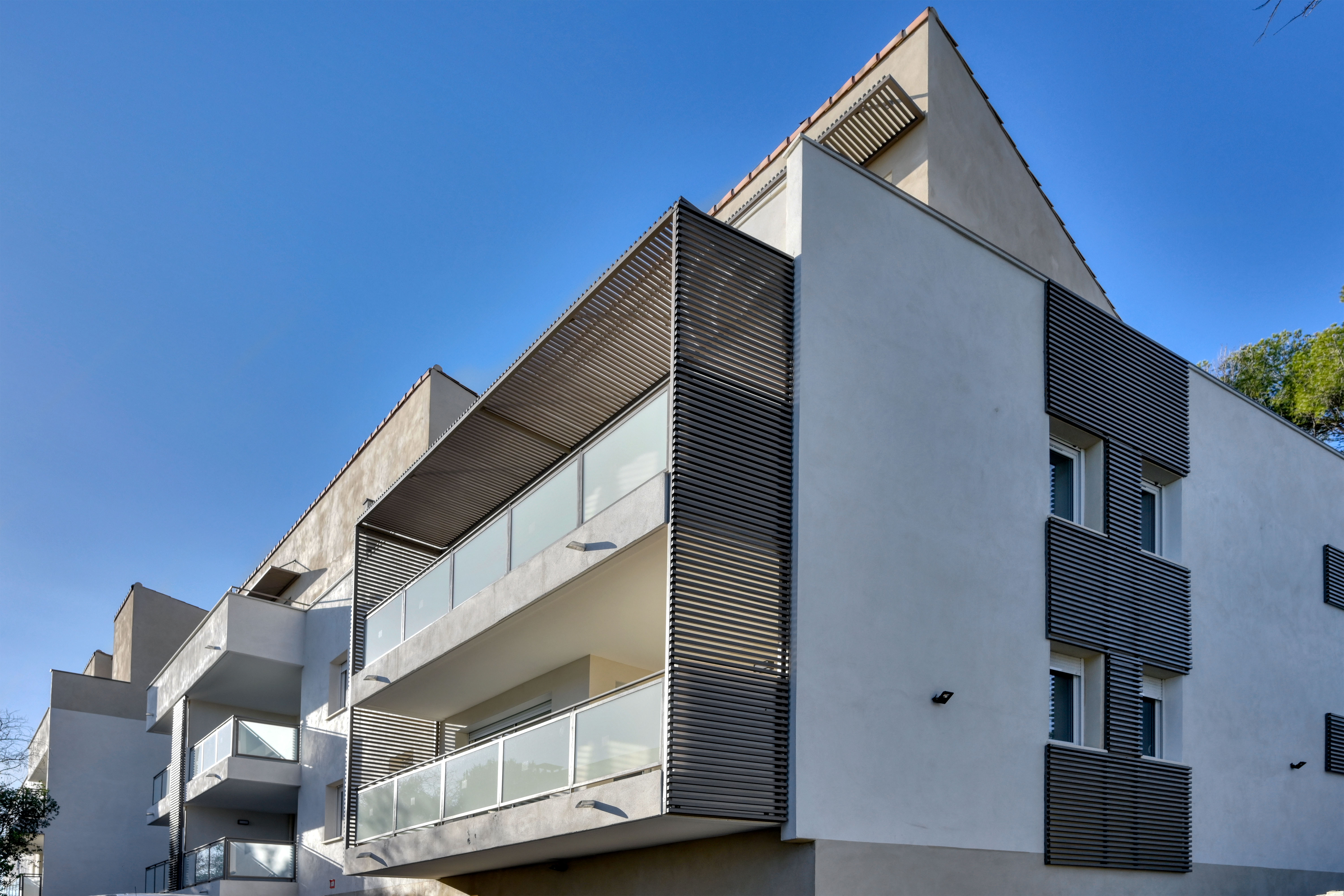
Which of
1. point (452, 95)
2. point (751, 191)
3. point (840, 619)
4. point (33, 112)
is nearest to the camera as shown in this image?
point (840, 619)

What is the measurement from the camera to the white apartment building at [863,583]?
369 inches

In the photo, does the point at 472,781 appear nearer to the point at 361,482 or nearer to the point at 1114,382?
the point at 1114,382

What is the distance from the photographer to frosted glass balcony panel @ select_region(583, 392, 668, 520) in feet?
31.9

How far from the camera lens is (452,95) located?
1797cm

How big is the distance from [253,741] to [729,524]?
15.3 m

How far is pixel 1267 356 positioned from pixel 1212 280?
466 inches

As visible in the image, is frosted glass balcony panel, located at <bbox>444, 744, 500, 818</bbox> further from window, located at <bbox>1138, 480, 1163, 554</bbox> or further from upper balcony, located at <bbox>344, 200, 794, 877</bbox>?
window, located at <bbox>1138, 480, 1163, 554</bbox>

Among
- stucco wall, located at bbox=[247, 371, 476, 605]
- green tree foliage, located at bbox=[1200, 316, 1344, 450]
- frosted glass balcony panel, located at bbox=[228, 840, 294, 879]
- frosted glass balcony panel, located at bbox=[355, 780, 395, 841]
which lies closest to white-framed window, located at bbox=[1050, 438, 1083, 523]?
frosted glass balcony panel, located at bbox=[355, 780, 395, 841]

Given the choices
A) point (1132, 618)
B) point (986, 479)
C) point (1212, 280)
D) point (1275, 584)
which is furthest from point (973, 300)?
point (1212, 280)

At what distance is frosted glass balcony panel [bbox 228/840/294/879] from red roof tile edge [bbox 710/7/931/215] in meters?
14.1

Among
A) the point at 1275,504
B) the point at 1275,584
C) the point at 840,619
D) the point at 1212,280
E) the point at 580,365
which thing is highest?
the point at 1212,280

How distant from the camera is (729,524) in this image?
9.40m

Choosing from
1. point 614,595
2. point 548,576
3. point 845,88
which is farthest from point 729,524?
point 845,88

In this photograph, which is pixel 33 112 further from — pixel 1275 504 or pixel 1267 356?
pixel 1267 356
